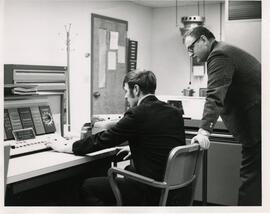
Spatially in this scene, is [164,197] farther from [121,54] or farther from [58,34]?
[121,54]

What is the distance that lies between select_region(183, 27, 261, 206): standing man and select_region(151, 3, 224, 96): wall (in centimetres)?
357

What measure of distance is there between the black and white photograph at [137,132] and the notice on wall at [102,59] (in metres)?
0.58

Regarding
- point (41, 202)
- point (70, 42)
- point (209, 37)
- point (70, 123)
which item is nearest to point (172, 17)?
point (70, 42)

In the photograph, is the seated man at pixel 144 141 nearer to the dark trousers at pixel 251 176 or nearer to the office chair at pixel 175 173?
the office chair at pixel 175 173

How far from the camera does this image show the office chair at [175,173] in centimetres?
179

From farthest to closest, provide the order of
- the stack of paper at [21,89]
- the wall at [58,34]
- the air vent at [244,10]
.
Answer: the wall at [58,34] < the air vent at [244,10] < the stack of paper at [21,89]

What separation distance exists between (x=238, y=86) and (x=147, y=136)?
2.13 ft

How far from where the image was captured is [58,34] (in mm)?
4258

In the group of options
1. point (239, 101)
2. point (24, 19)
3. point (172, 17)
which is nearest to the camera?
point (239, 101)

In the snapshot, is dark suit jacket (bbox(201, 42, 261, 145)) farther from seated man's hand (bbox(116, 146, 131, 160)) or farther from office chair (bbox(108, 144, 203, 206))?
seated man's hand (bbox(116, 146, 131, 160))

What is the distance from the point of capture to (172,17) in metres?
6.01

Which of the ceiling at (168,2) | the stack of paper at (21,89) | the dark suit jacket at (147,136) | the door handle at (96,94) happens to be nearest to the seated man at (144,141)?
the dark suit jacket at (147,136)
